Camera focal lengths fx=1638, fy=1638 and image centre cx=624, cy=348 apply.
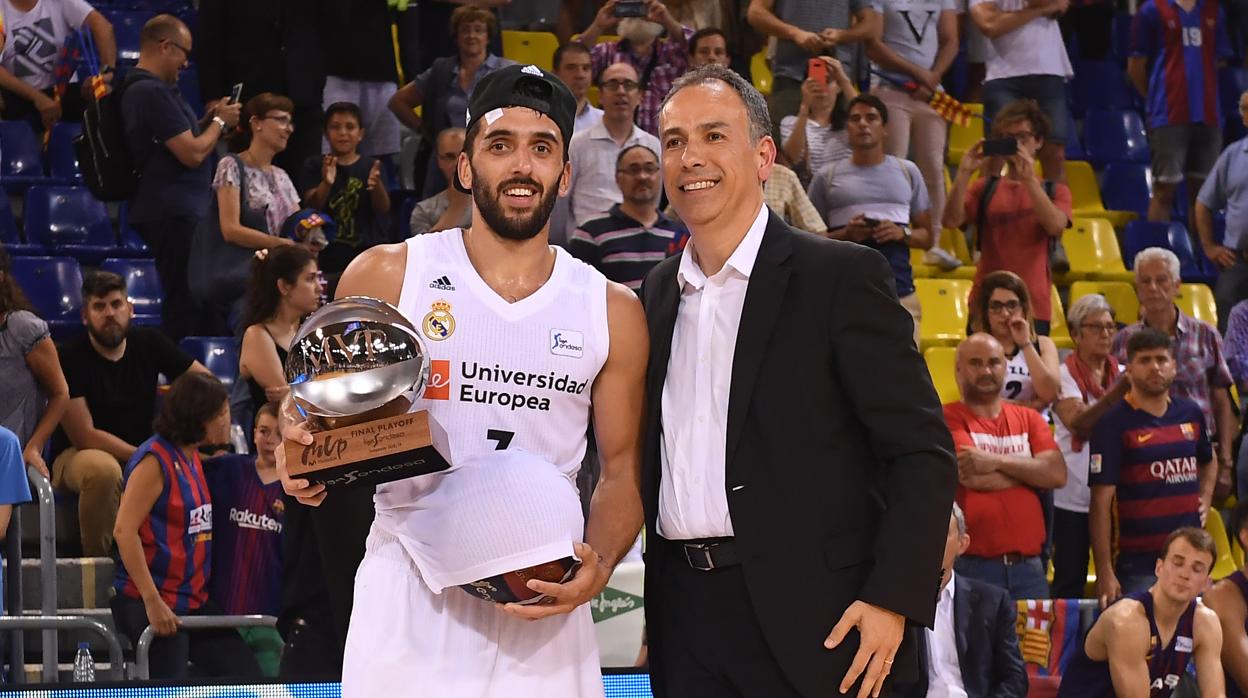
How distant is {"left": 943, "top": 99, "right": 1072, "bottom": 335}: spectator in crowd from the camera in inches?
376

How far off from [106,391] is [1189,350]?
5.84m

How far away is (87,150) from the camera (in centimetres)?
862

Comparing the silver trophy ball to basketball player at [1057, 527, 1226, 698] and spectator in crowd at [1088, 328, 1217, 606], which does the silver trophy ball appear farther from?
spectator in crowd at [1088, 328, 1217, 606]

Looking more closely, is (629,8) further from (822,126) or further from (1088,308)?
(1088,308)

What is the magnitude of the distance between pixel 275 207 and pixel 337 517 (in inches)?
161

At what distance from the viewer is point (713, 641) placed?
3361 mm

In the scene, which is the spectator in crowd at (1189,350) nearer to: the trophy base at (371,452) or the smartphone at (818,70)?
the smartphone at (818,70)

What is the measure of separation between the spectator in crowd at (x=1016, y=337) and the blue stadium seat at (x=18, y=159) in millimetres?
Answer: 5526

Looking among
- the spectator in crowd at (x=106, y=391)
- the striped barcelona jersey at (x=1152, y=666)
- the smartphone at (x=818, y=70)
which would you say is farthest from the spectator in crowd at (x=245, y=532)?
the smartphone at (x=818, y=70)

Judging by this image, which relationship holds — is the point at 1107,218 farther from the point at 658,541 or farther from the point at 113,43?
the point at 658,541

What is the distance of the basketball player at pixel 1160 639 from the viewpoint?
21.0ft

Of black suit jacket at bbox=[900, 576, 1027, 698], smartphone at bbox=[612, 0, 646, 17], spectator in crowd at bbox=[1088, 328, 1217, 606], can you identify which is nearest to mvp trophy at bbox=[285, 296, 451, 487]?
black suit jacket at bbox=[900, 576, 1027, 698]

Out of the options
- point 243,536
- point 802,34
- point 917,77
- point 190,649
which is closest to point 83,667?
point 190,649

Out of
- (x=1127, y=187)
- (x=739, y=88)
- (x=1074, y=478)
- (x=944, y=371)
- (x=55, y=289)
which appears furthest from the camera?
(x=1127, y=187)
